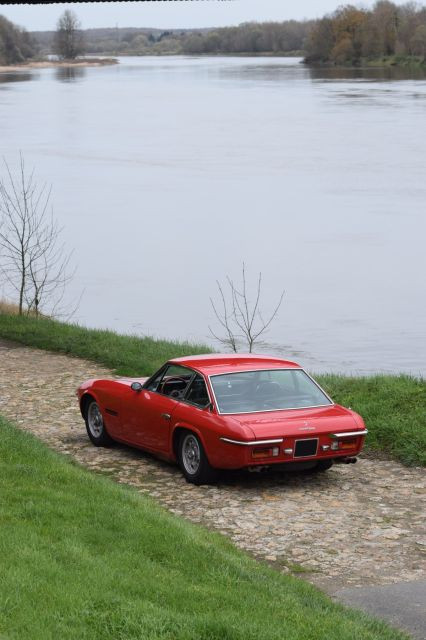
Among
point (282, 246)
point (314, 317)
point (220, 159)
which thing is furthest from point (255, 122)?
point (314, 317)

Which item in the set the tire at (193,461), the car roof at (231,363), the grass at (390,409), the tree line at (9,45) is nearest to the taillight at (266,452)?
the tire at (193,461)

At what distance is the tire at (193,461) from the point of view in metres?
10.0

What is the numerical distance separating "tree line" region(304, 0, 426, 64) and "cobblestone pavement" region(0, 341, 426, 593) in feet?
427

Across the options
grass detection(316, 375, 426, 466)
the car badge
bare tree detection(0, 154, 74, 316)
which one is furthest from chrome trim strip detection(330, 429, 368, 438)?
bare tree detection(0, 154, 74, 316)

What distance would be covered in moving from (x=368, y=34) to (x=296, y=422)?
142 m

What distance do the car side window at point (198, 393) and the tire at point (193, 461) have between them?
296 millimetres

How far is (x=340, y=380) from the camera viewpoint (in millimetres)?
14672

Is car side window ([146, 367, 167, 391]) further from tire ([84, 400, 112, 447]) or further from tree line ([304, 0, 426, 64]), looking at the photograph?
tree line ([304, 0, 426, 64])

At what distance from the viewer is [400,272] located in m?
31.5

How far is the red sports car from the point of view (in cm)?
971

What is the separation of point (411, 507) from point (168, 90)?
106m

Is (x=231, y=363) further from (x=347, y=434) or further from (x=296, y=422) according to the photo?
(x=347, y=434)

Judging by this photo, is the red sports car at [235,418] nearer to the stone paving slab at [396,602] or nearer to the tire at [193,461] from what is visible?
the tire at [193,461]

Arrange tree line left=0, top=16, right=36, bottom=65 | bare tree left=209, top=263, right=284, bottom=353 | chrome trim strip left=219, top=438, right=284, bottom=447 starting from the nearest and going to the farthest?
1. chrome trim strip left=219, top=438, right=284, bottom=447
2. bare tree left=209, top=263, right=284, bottom=353
3. tree line left=0, top=16, right=36, bottom=65
